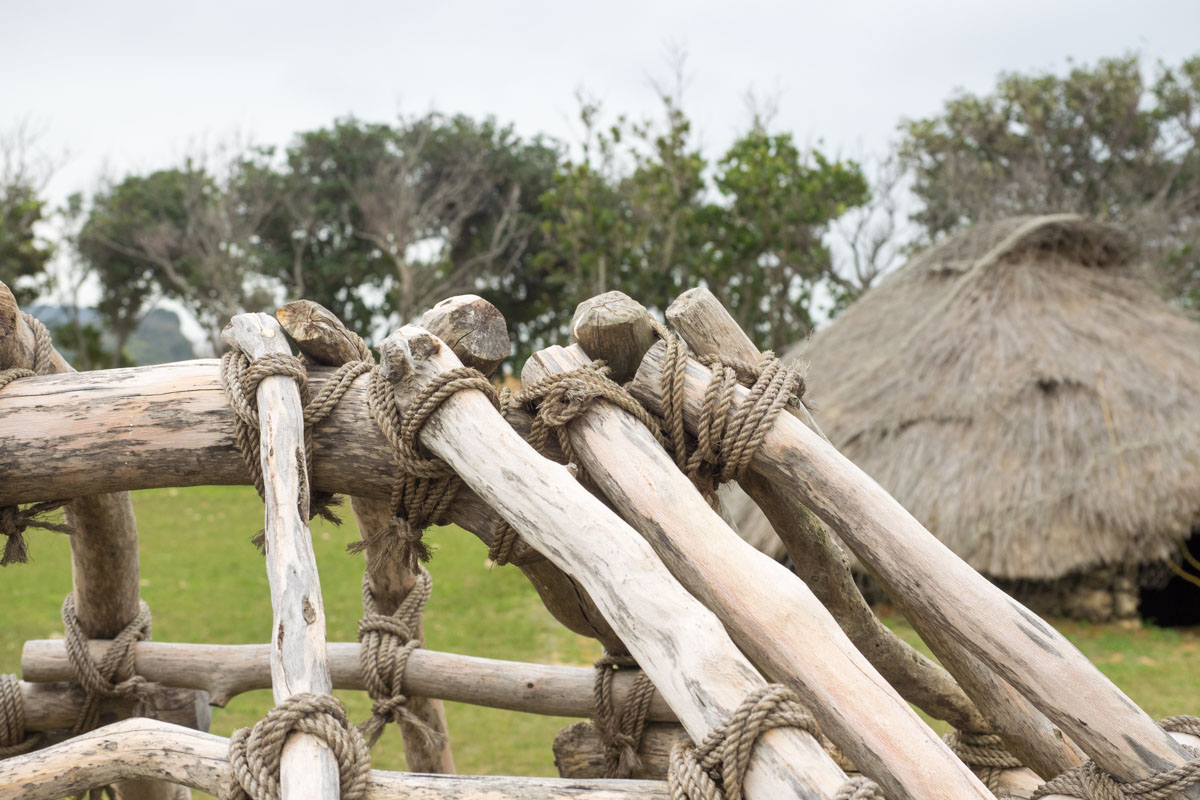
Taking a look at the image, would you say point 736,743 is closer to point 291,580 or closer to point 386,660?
point 291,580

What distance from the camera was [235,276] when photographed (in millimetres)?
19109

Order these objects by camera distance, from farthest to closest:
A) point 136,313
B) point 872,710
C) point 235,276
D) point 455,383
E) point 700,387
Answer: point 136,313 < point 235,276 < point 700,387 < point 455,383 < point 872,710

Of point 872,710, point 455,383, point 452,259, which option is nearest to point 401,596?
point 455,383

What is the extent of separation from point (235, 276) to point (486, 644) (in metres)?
13.4

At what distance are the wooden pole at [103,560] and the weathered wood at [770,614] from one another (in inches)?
60.2

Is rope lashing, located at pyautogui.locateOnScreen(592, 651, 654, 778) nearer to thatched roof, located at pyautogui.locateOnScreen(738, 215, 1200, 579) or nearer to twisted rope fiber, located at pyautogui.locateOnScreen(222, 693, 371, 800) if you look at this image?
twisted rope fiber, located at pyautogui.locateOnScreen(222, 693, 371, 800)

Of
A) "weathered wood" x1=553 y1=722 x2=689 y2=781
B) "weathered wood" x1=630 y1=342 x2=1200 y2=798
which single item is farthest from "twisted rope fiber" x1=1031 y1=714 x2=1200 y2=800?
"weathered wood" x1=553 y1=722 x2=689 y2=781

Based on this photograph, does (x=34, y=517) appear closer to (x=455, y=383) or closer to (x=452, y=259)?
(x=455, y=383)

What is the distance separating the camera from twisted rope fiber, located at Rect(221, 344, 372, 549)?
2121 mm

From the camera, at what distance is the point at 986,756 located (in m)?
2.52

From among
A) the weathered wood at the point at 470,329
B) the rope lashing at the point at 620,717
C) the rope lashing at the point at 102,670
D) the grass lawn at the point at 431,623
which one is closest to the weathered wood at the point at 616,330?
the weathered wood at the point at 470,329

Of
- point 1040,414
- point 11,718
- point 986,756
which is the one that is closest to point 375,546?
point 11,718

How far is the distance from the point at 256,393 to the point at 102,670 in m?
1.45

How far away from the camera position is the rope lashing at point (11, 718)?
9.67 feet
